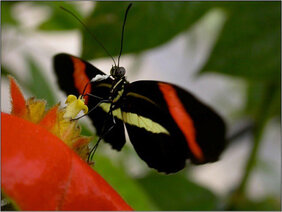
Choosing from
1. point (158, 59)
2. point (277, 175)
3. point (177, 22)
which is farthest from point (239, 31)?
point (158, 59)

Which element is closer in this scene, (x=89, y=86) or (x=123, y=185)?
(x=89, y=86)

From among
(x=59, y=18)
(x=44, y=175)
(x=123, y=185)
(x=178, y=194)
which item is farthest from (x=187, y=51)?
(x=44, y=175)

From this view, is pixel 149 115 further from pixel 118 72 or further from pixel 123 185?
pixel 123 185

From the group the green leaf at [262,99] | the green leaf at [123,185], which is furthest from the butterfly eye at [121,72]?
the green leaf at [262,99]

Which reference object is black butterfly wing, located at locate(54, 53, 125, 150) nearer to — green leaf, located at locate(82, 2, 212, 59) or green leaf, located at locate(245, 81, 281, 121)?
green leaf, located at locate(82, 2, 212, 59)

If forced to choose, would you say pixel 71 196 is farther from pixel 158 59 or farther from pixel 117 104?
pixel 158 59

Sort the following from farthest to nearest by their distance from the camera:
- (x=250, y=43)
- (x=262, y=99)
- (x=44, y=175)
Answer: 1. (x=262, y=99)
2. (x=250, y=43)
3. (x=44, y=175)
